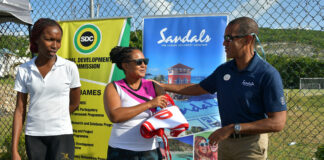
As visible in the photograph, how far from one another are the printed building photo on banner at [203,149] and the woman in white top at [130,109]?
1094 millimetres

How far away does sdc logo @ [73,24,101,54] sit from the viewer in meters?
3.75

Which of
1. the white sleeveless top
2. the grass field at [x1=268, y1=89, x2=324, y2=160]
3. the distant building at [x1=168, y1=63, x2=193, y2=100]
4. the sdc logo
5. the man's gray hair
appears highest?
the sdc logo

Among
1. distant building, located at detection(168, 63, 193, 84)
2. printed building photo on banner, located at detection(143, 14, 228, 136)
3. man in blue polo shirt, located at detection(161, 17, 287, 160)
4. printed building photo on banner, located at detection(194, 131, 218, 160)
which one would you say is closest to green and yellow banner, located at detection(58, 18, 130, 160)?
printed building photo on banner, located at detection(143, 14, 228, 136)

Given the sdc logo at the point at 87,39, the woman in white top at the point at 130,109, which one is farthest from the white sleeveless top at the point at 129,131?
the sdc logo at the point at 87,39

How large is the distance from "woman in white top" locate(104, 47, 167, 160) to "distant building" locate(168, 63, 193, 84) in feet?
3.36

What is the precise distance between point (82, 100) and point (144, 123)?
2.09 metres

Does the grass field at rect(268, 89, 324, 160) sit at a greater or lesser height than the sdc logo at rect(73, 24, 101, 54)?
lesser

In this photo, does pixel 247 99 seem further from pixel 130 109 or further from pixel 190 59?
pixel 190 59

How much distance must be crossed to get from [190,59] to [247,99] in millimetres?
1400

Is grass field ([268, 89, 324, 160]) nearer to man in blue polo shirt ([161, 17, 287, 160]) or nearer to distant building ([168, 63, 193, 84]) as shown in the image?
distant building ([168, 63, 193, 84])

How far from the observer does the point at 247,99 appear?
2051 millimetres

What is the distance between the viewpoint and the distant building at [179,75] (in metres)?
3.33

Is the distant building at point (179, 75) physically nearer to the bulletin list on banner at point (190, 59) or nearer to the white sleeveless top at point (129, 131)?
the bulletin list on banner at point (190, 59)

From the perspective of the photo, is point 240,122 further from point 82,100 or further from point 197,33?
point 82,100
